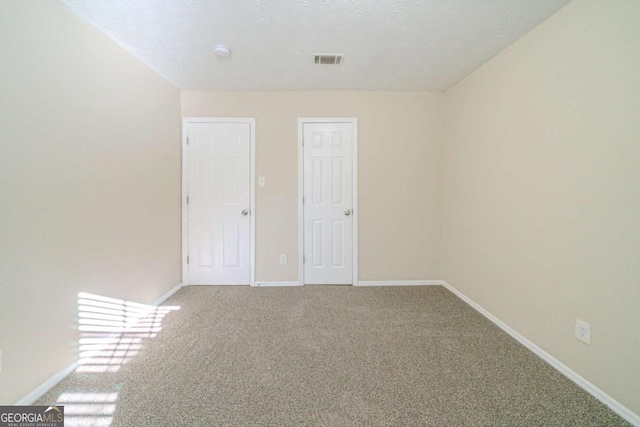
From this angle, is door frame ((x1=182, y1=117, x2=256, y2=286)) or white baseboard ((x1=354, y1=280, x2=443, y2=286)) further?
white baseboard ((x1=354, y1=280, x2=443, y2=286))

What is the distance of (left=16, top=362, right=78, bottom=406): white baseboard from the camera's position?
142cm

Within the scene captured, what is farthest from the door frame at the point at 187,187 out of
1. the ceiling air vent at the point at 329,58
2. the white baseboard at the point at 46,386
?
the white baseboard at the point at 46,386

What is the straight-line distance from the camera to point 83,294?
181cm

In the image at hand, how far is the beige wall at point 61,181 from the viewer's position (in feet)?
4.51

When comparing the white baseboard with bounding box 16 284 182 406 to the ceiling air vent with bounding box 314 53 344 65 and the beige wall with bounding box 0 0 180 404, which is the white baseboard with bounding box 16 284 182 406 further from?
the ceiling air vent with bounding box 314 53 344 65

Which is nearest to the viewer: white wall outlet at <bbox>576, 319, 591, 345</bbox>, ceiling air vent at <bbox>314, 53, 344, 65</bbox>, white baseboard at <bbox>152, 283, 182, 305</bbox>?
white wall outlet at <bbox>576, 319, 591, 345</bbox>

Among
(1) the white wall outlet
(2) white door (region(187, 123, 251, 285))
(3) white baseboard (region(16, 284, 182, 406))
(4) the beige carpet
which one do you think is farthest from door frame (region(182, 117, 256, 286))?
(1) the white wall outlet

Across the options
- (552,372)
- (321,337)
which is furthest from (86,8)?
(552,372)

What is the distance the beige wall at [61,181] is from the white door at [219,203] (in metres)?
0.68

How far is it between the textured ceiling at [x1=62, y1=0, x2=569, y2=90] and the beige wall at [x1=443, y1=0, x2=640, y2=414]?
326 mm

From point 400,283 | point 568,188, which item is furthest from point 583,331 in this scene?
point 400,283

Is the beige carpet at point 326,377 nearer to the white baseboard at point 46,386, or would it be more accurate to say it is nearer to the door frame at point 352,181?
the white baseboard at point 46,386

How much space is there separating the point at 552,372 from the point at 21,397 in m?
3.18

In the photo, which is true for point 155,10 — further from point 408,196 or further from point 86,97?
point 408,196
